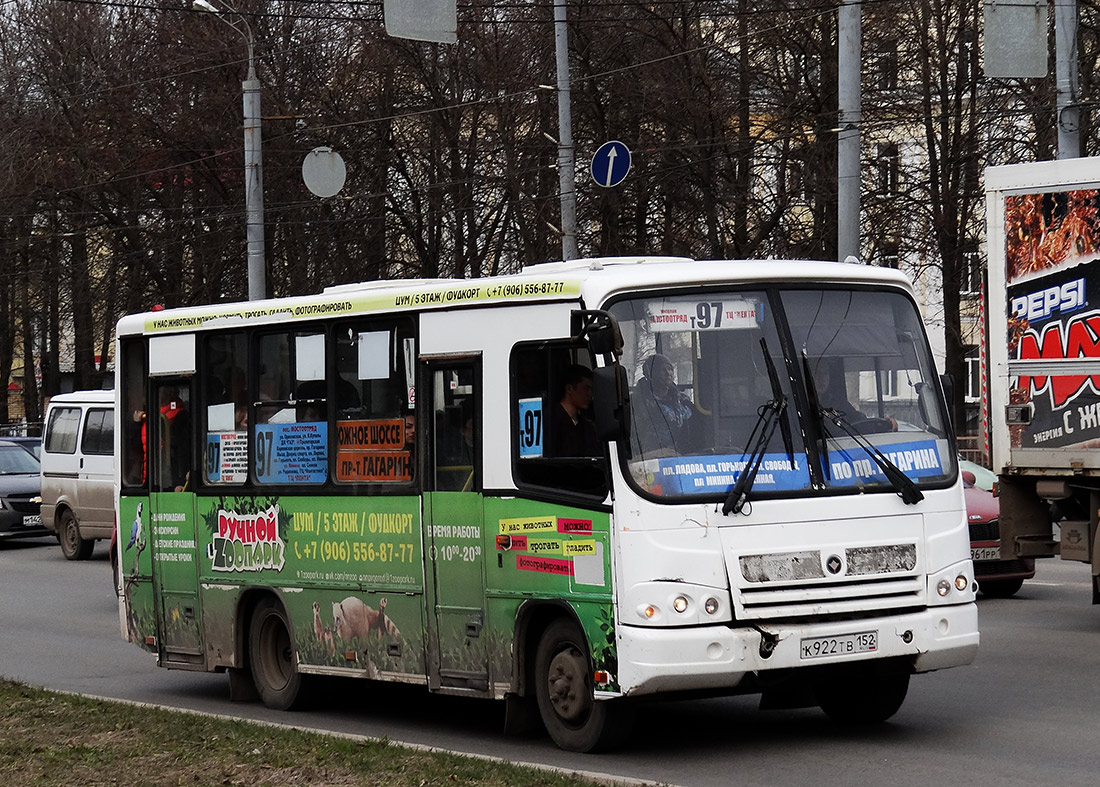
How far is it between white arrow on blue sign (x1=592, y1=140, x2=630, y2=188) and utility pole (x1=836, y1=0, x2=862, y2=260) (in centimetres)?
501

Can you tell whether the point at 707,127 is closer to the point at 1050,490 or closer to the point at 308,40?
the point at 308,40

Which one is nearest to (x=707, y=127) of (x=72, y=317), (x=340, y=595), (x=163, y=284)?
(x=163, y=284)

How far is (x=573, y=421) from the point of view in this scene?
9.62m

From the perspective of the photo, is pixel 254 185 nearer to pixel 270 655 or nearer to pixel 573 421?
pixel 270 655

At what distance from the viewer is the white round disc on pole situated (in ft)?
95.2

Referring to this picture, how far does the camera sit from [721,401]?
9383mm

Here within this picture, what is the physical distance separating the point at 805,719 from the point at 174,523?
4811mm

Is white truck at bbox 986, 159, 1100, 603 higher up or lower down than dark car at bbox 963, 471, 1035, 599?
higher up

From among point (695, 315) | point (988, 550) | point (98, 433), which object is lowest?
point (988, 550)

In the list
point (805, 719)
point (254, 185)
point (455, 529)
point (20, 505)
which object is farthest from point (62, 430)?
point (805, 719)

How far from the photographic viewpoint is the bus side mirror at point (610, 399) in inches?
355

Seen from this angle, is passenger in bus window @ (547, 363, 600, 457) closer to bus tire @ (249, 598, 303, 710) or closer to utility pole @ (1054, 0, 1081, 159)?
bus tire @ (249, 598, 303, 710)

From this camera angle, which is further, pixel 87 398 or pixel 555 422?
pixel 87 398

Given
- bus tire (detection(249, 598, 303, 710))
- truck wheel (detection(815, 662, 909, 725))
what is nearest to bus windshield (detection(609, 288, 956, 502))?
truck wheel (detection(815, 662, 909, 725))
